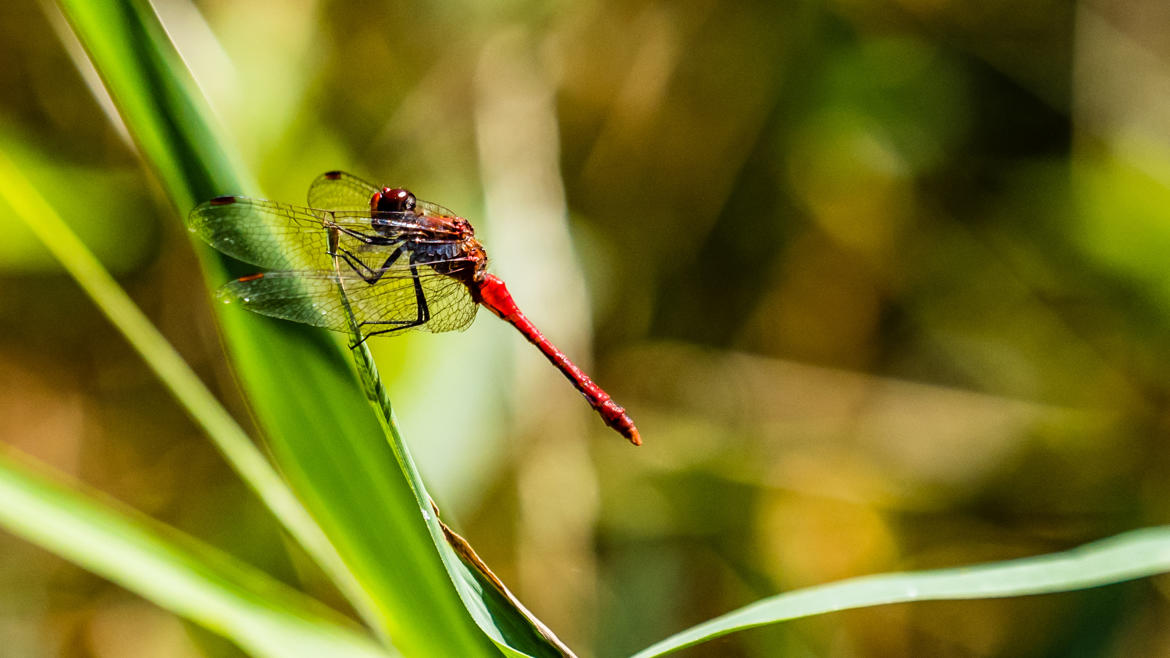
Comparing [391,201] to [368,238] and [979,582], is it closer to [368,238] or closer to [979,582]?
[368,238]

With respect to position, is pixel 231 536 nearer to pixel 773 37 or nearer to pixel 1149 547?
pixel 1149 547

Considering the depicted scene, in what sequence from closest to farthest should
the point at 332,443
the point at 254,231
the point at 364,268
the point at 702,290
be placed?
the point at 332,443, the point at 254,231, the point at 364,268, the point at 702,290

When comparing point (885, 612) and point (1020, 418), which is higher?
point (1020, 418)

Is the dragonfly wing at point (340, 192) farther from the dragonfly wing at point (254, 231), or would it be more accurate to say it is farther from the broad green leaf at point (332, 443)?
the broad green leaf at point (332, 443)

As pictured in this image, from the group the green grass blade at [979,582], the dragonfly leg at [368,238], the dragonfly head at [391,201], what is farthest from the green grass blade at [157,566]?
the dragonfly head at [391,201]

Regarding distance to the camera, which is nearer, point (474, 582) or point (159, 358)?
point (474, 582)

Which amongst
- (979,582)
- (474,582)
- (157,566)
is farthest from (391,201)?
(979,582)

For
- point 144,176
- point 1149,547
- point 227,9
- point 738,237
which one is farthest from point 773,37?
point 1149,547
